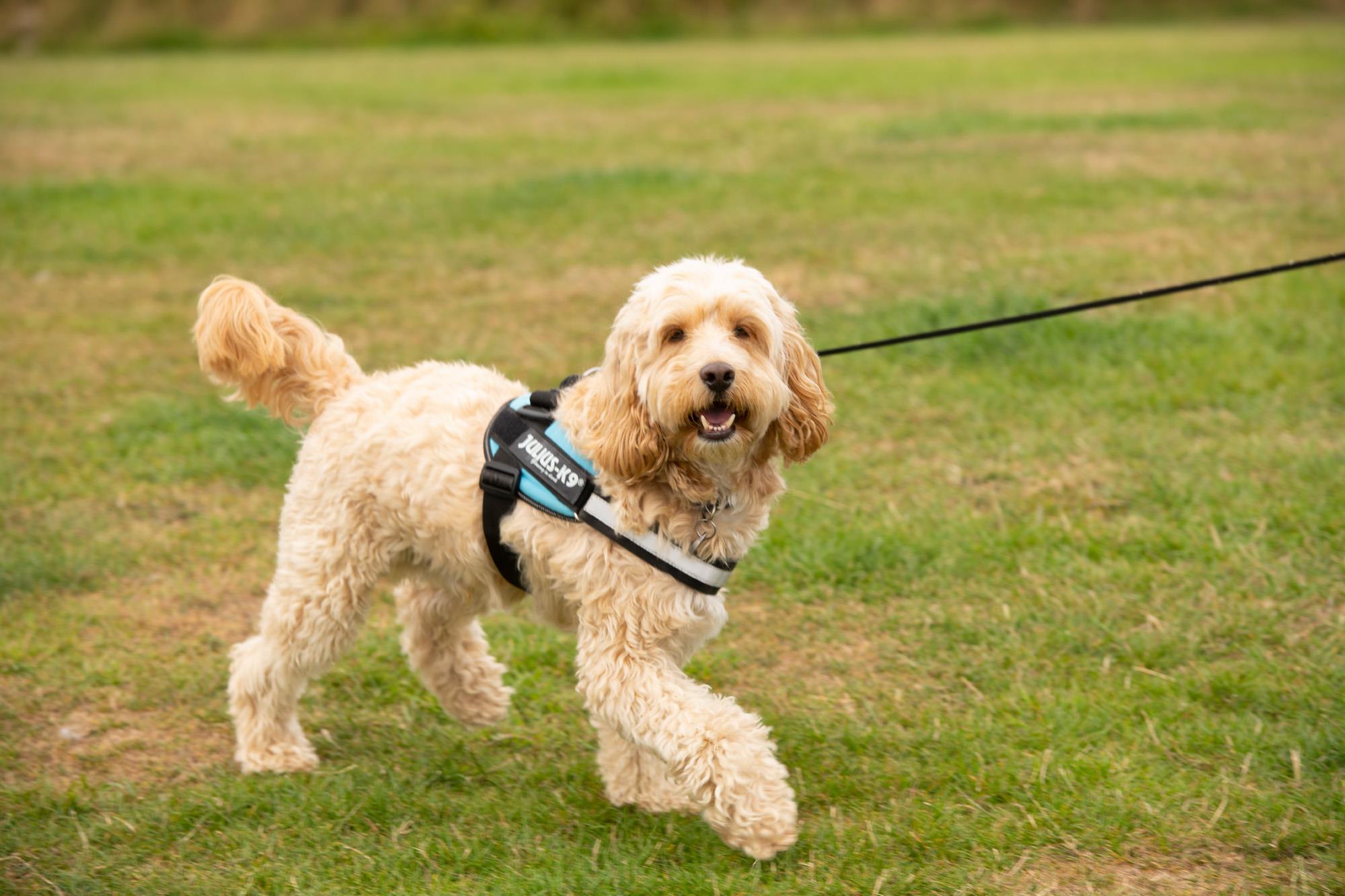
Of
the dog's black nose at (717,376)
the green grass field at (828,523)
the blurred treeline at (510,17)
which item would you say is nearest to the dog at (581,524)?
the dog's black nose at (717,376)

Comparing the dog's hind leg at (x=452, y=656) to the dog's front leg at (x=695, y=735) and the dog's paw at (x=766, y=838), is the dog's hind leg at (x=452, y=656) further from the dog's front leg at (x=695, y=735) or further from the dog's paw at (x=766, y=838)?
the dog's paw at (x=766, y=838)

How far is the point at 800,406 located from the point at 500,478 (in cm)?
91

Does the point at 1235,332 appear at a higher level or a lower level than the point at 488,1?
lower

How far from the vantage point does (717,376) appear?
3.74 m

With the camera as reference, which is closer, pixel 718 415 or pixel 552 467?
pixel 718 415

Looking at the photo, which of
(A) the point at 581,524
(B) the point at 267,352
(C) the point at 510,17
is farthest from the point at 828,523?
(C) the point at 510,17

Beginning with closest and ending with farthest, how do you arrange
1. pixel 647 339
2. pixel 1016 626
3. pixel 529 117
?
1. pixel 647 339
2. pixel 1016 626
3. pixel 529 117

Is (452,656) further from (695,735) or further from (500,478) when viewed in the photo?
(695,735)

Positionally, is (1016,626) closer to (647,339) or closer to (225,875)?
(647,339)

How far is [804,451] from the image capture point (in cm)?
405

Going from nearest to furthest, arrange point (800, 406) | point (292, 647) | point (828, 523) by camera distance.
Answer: point (800, 406)
point (292, 647)
point (828, 523)

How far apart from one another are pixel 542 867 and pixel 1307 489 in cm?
398

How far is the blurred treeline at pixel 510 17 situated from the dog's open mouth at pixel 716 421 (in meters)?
27.3

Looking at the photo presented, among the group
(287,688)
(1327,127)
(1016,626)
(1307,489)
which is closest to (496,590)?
(287,688)
